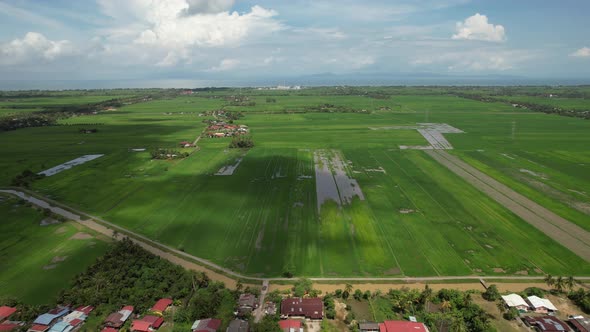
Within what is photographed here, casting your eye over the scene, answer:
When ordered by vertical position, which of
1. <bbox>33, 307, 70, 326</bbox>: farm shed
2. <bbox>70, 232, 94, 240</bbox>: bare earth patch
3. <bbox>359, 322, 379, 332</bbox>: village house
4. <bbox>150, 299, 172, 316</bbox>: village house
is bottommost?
<bbox>359, 322, 379, 332</bbox>: village house

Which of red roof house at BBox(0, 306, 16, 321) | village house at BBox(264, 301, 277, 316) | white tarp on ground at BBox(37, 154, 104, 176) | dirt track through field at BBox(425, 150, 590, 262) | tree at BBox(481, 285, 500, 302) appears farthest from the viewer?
white tarp on ground at BBox(37, 154, 104, 176)

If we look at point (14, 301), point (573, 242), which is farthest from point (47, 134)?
point (573, 242)

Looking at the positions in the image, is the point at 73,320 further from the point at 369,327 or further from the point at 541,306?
the point at 541,306

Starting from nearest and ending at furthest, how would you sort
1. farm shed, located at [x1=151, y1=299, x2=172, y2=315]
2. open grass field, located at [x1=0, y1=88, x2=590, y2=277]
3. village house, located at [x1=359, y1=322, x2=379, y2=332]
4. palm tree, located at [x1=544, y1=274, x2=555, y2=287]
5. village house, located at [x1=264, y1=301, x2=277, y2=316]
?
village house, located at [x1=359, y1=322, x2=379, y2=332]
village house, located at [x1=264, y1=301, x2=277, y2=316]
farm shed, located at [x1=151, y1=299, x2=172, y2=315]
palm tree, located at [x1=544, y1=274, x2=555, y2=287]
open grass field, located at [x1=0, y1=88, x2=590, y2=277]

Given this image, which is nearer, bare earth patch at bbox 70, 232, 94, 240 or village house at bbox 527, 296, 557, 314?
village house at bbox 527, 296, 557, 314

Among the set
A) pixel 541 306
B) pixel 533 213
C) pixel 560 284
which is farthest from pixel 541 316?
pixel 533 213

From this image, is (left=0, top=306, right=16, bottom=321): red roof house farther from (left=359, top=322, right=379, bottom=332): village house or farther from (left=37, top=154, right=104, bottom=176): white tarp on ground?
(left=37, top=154, right=104, bottom=176): white tarp on ground

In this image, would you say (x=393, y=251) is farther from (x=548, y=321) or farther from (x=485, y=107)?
(x=485, y=107)

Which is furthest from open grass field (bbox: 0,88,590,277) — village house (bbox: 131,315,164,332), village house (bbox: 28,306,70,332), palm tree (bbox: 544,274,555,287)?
village house (bbox: 28,306,70,332)
